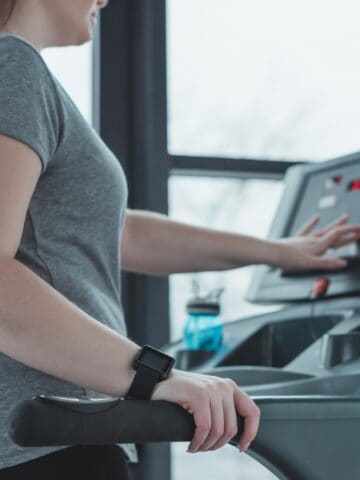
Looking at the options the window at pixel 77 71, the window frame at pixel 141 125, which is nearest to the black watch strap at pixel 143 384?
the window frame at pixel 141 125

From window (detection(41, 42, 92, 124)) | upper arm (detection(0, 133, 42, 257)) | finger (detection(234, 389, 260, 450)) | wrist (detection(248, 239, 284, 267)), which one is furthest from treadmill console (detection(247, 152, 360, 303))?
upper arm (detection(0, 133, 42, 257))

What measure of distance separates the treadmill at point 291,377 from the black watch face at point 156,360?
4cm

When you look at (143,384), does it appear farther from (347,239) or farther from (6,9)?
(347,239)

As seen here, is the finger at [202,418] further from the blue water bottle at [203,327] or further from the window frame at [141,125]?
the window frame at [141,125]

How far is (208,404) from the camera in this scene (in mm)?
972

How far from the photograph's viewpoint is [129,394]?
993mm

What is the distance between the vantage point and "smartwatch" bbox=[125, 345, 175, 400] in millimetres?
979

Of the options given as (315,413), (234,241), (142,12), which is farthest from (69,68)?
(315,413)

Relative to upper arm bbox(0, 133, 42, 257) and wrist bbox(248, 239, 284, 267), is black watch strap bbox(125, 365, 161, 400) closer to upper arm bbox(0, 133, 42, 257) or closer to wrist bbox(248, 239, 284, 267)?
upper arm bbox(0, 133, 42, 257)

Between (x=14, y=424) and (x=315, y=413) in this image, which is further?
(x=315, y=413)

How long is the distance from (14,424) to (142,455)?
146 centimetres

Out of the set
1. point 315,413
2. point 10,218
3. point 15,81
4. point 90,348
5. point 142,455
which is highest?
point 15,81

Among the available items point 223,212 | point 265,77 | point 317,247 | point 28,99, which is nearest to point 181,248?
point 317,247

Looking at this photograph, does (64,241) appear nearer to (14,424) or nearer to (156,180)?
(14,424)
